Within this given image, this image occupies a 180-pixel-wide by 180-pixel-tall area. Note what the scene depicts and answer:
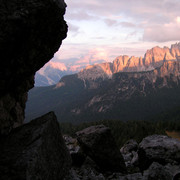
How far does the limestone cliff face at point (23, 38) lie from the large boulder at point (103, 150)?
1109 cm

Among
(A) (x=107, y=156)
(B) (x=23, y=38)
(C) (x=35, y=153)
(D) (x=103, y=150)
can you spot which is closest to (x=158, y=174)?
(A) (x=107, y=156)

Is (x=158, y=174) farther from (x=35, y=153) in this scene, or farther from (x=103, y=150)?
(x=35, y=153)

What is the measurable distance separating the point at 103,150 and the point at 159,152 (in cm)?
850

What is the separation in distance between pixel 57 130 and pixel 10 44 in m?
10.3

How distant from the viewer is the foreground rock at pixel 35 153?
15462 mm

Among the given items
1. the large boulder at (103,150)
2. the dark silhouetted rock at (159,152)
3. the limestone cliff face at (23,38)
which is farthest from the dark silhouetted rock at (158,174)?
the limestone cliff face at (23,38)

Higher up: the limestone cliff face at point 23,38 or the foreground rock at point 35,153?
the limestone cliff face at point 23,38

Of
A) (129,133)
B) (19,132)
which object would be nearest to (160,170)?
(19,132)

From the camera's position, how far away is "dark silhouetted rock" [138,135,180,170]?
92.9 feet

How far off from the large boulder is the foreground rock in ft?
20.3

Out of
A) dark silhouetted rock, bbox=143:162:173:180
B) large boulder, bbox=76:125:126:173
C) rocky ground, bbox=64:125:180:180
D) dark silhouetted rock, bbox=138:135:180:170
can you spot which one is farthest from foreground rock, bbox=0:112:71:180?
dark silhouetted rock, bbox=138:135:180:170

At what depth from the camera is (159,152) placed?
29000 millimetres

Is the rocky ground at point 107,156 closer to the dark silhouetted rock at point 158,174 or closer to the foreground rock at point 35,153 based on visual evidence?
the dark silhouetted rock at point 158,174

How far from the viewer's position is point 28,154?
16.4 meters
